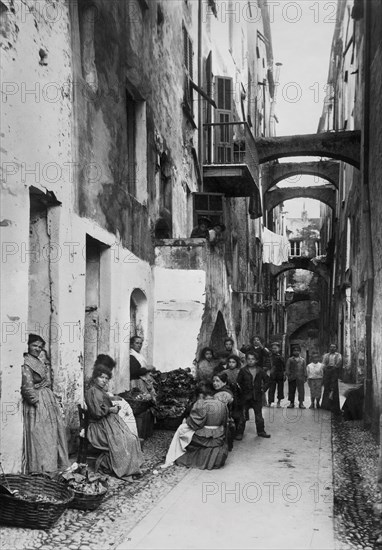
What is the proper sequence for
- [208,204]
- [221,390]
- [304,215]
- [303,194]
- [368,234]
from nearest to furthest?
[221,390] → [368,234] → [208,204] → [303,194] → [304,215]

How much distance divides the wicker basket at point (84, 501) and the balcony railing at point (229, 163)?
11989mm

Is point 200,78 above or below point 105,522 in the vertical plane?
above

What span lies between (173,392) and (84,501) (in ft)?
15.8

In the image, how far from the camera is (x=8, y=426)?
6117 mm

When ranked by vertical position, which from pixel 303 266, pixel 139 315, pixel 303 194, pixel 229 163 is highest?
pixel 303 194

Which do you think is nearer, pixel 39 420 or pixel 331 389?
pixel 39 420

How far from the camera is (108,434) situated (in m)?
7.16

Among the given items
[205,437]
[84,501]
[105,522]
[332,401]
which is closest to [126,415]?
[205,437]

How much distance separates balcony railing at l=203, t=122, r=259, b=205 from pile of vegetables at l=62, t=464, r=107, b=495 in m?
11.6

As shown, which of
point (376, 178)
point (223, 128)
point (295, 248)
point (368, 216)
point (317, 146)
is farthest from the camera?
point (295, 248)

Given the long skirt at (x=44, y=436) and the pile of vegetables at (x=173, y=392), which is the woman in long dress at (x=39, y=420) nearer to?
the long skirt at (x=44, y=436)

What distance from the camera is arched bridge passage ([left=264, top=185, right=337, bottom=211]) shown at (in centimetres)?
3472

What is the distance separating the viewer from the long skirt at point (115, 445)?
23.2 ft

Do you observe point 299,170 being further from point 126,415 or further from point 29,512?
point 29,512
